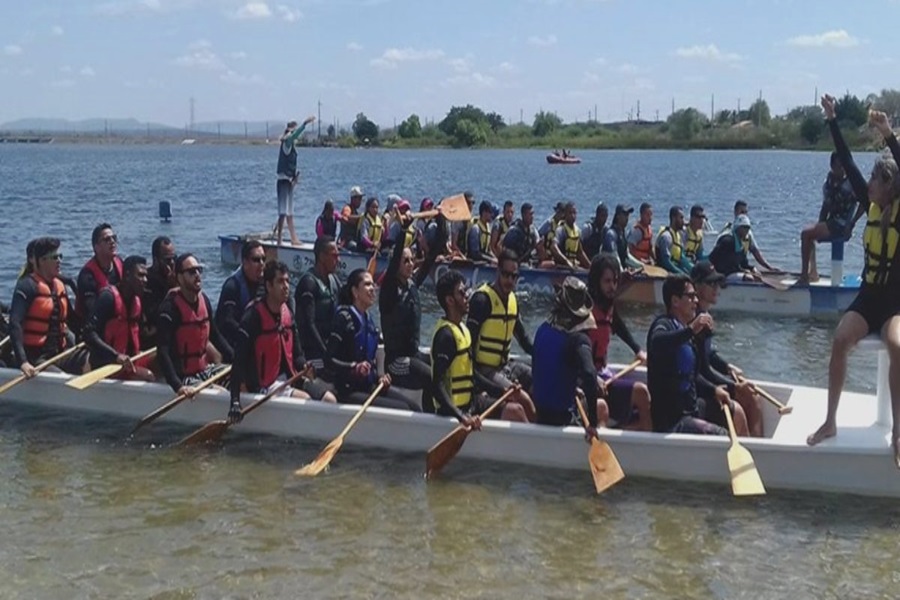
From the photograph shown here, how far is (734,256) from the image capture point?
16297 mm

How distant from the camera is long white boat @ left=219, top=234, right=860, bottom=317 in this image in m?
15.5

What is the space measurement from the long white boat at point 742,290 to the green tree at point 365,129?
13711cm

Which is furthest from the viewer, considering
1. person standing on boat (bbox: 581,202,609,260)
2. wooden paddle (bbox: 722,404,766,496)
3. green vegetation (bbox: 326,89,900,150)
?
green vegetation (bbox: 326,89,900,150)

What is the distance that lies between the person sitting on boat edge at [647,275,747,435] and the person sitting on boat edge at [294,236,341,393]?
273 cm

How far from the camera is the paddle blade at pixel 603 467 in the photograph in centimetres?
756

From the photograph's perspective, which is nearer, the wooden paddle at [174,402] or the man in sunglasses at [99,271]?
the wooden paddle at [174,402]

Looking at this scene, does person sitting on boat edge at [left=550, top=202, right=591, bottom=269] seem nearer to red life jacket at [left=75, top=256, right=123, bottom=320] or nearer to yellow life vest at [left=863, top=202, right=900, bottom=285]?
red life jacket at [left=75, top=256, right=123, bottom=320]

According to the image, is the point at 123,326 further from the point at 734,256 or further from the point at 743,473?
the point at 734,256

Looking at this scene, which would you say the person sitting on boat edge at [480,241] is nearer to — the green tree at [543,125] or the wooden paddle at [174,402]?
the wooden paddle at [174,402]

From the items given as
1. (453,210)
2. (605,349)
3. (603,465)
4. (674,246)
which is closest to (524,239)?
(674,246)

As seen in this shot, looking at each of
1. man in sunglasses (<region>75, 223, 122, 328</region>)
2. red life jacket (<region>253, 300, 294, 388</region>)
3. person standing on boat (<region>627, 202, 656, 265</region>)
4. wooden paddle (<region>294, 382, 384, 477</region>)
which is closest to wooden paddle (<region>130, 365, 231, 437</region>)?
red life jacket (<region>253, 300, 294, 388</region>)

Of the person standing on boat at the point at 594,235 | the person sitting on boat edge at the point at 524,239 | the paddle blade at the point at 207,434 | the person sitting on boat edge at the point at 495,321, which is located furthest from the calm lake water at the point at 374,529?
the person standing on boat at the point at 594,235

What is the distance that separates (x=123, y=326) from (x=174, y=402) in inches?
45.4

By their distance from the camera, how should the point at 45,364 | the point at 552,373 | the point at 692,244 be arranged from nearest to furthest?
the point at 552,373 → the point at 45,364 → the point at 692,244
